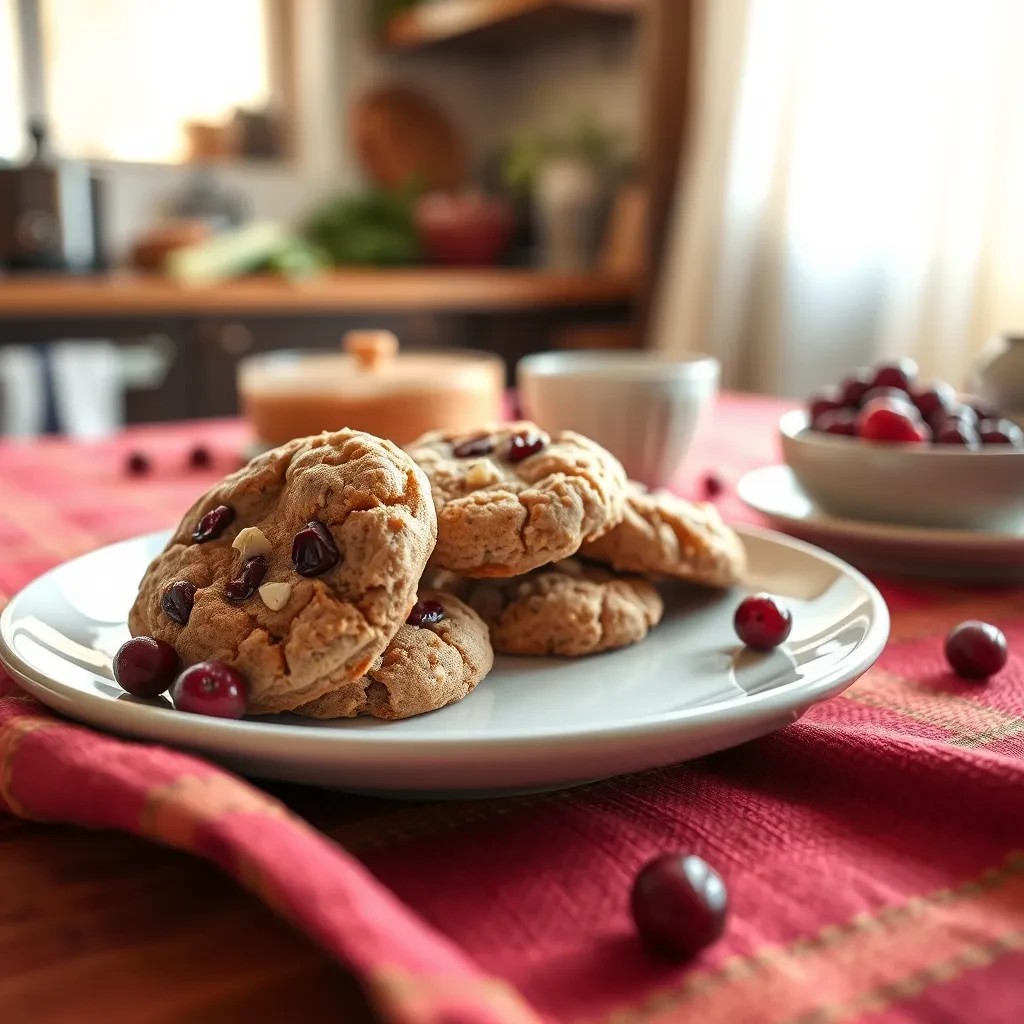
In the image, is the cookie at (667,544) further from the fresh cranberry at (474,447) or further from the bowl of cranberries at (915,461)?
the bowl of cranberries at (915,461)

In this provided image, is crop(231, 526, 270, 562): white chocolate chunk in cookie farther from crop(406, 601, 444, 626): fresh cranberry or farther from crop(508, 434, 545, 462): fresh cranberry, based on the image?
crop(508, 434, 545, 462): fresh cranberry

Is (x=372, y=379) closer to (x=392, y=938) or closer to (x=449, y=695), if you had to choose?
(x=449, y=695)

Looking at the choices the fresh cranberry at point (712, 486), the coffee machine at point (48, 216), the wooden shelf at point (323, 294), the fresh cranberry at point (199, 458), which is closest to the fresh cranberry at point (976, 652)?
the fresh cranberry at point (712, 486)

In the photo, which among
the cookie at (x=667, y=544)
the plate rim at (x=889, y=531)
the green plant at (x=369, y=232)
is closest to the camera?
the cookie at (x=667, y=544)

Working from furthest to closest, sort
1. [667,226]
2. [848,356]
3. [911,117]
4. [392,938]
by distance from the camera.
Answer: [667,226] < [848,356] < [911,117] < [392,938]

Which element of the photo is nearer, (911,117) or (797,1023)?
(797,1023)

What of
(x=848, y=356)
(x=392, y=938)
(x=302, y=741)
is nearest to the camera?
(x=392, y=938)

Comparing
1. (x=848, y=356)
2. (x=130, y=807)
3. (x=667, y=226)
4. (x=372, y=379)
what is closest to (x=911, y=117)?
(x=848, y=356)
